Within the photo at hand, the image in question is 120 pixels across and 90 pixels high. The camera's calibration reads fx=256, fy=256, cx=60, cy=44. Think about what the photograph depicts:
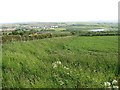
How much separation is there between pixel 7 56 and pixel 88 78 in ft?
17.5

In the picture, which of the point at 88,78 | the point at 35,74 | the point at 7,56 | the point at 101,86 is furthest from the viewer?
the point at 7,56

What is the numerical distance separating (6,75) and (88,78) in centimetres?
298

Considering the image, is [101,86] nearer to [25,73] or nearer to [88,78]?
[88,78]

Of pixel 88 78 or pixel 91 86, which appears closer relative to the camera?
pixel 91 86

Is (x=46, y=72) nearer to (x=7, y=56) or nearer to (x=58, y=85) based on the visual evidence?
(x=58, y=85)

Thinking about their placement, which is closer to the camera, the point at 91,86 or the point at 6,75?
the point at 91,86

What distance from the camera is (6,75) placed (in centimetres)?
932

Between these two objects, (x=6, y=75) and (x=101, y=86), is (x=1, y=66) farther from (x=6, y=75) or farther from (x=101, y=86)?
(x=101, y=86)

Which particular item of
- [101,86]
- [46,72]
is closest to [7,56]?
[46,72]

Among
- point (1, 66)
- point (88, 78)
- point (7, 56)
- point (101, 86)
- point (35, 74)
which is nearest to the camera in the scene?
point (101, 86)

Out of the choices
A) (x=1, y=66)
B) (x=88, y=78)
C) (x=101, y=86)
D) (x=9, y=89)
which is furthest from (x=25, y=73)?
(x=101, y=86)

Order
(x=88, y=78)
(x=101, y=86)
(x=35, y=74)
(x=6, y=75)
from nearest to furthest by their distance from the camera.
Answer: (x=101, y=86) < (x=88, y=78) < (x=6, y=75) < (x=35, y=74)

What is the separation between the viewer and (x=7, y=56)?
12664mm

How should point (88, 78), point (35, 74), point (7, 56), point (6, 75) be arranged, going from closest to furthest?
point (88, 78) → point (6, 75) → point (35, 74) → point (7, 56)
